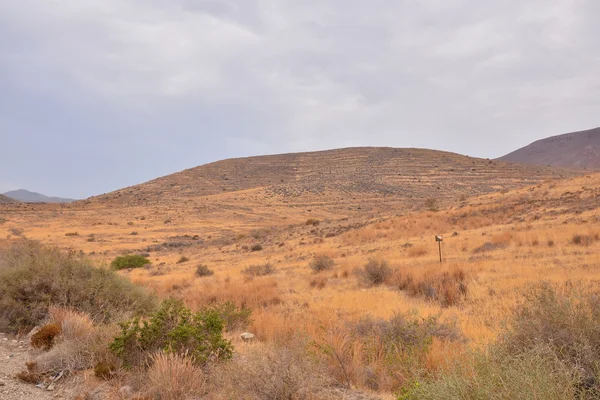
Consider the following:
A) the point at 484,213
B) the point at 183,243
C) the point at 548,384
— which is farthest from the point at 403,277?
the point at 183,243

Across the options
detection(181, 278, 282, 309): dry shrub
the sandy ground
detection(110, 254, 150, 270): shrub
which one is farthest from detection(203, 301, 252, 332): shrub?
detection(110, 254, 150, 270): shrub

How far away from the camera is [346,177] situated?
82.5 meters

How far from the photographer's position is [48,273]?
8.27 meters

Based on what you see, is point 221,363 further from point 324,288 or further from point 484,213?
point 484,213

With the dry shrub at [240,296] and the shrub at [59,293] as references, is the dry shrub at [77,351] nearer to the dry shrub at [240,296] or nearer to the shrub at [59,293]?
the shrub at [59,293]

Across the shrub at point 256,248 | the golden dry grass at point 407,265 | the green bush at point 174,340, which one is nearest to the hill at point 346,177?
the golden dry grass at point 407,265

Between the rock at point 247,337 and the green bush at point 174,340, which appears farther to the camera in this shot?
the rock at point 247,337

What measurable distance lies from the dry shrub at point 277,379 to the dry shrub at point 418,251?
13287 millimetres

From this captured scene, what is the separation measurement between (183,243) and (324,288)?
29.6 meters

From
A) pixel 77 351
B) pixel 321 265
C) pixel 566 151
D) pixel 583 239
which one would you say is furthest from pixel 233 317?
pixel 566 151

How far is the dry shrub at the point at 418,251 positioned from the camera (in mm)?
16812

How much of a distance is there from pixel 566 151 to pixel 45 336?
20031 centimetres

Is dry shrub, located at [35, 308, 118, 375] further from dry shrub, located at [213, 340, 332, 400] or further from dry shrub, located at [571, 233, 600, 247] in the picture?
dry shrub, located at [571, 233, 600, 247]

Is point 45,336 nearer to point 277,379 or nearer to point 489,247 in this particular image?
point 277,379
